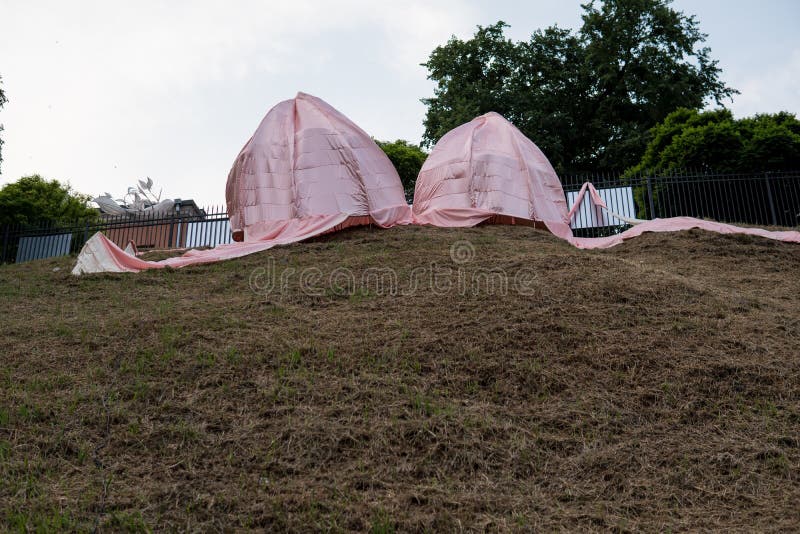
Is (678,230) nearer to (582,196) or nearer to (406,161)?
(582,196)

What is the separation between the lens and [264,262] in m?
9.20

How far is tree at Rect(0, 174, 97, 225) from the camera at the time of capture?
1705 cm

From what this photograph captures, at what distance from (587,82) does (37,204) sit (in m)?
17.6

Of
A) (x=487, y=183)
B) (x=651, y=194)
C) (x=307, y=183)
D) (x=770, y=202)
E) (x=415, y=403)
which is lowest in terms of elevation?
(x=415, y=403)

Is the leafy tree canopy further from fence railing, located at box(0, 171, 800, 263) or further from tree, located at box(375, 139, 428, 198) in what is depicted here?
tree, located at box(375, 139, 428, 198)

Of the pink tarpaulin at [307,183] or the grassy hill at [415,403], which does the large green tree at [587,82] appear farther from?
the grassy hill at [415,403]

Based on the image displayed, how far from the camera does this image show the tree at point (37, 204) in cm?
A: 1705

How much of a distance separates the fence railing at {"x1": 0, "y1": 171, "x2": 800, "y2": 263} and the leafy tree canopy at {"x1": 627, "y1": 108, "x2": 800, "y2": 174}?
2.48 feet

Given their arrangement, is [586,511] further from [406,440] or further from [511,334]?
[511,334]

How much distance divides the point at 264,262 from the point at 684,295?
5.18m

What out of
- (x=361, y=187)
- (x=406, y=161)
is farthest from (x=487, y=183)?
(x=406, y=161)

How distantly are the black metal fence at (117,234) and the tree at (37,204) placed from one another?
37.3 inches

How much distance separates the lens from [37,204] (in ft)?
59.5

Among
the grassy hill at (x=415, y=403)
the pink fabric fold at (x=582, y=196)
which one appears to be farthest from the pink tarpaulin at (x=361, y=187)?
the grassy hill at (x=415, y=403)
